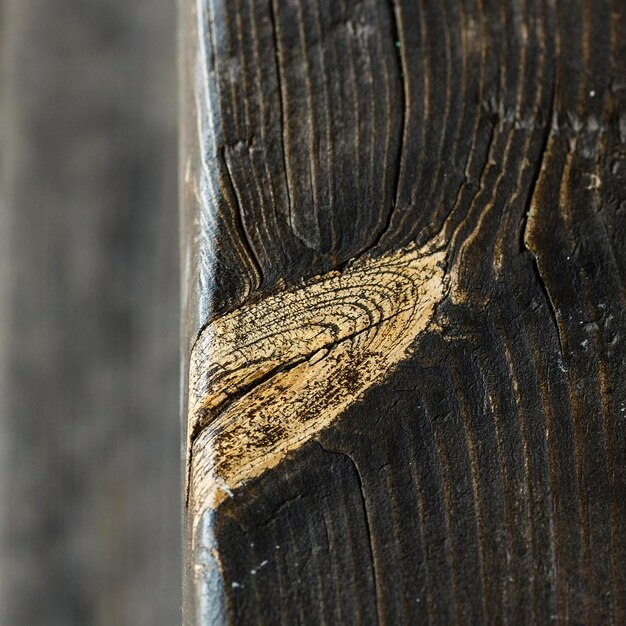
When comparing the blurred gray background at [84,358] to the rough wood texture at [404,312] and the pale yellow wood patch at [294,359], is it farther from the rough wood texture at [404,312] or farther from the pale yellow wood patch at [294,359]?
the pale yellow wood patch at [294,359]

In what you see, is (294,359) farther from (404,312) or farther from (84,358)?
(84,358)

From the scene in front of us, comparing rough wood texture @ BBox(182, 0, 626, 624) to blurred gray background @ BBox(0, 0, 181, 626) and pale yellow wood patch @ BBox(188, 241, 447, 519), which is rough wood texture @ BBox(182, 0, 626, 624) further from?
blurred gray background @ BBox(0, 0, 181, 626)

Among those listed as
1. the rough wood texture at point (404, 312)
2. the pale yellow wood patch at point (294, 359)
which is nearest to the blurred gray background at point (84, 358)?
the rough wood texture at point (404, 312)

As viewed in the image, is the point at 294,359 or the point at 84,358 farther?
the point at 84,358

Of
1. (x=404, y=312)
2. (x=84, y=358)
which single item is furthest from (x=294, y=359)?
(x=84, y=358)

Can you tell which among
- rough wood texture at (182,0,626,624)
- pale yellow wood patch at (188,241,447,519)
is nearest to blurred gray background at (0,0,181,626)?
rough wood texture at (182,0,626,624)
